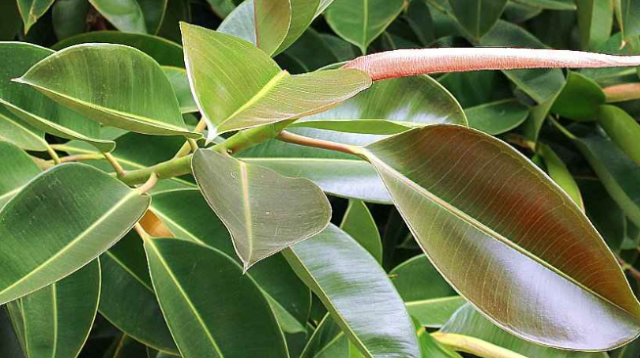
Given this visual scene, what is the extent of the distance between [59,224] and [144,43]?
0.31 m

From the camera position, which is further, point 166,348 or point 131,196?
point 166,348

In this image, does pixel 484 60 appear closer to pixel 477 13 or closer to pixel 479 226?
pixel 479 226

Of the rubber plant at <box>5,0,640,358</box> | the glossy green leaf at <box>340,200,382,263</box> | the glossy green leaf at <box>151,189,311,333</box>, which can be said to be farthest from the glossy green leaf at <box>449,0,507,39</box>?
the glossy green leaf at <box>151,189,311,333</box>

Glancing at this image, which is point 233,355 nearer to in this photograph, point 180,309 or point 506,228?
point 180,309

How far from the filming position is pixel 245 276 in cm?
58

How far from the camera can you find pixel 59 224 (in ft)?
1.57

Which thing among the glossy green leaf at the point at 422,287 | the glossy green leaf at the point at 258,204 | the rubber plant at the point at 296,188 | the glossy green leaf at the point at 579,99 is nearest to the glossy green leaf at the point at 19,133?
the rubber plant at the point at 296,188

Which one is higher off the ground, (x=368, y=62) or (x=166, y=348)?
(x=368, y=62)

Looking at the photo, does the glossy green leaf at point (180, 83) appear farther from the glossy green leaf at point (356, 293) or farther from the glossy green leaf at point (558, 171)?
the glossy green leaf at point (558, 171)

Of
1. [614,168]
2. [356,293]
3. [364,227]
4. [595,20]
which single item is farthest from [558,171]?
[356,293]

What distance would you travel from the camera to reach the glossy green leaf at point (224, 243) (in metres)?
0.66

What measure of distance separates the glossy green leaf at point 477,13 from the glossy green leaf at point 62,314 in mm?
536

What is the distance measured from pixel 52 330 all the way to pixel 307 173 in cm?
24

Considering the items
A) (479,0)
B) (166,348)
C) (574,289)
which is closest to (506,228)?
(574,289)
